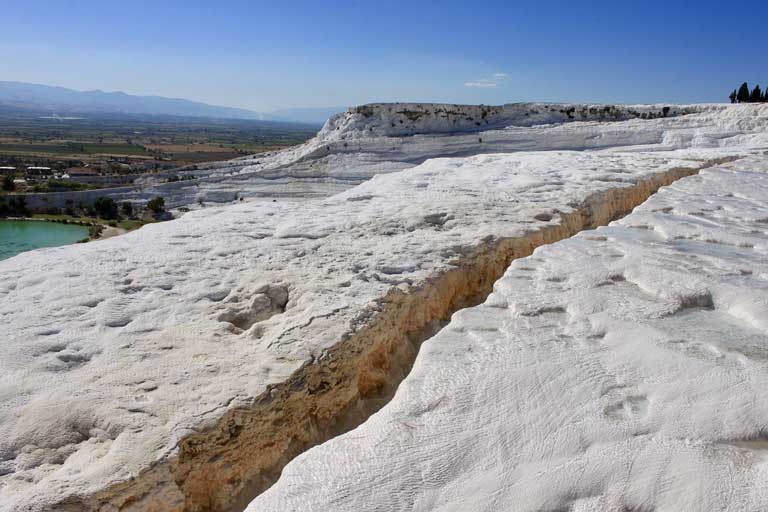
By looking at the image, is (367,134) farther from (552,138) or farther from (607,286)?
(607,286)

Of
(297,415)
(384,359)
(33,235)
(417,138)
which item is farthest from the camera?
(33,235)

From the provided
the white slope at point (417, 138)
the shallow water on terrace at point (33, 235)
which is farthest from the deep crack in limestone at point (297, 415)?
the shallow water on terrace at point (33, 235)

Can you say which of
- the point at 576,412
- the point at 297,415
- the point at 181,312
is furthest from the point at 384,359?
the point at 576,412

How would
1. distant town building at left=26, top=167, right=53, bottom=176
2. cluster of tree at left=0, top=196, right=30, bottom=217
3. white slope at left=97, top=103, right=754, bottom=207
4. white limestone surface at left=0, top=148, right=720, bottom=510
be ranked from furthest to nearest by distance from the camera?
distant town building at left=26, top=167, right=53, bottom=176 < cluster of tree at left=0, top=196, right=30, bottom=217 < white slope at left=97, top=103, right=754, bottom=207 < white limestone surface at left=0, top=148, right=720, bottom=510

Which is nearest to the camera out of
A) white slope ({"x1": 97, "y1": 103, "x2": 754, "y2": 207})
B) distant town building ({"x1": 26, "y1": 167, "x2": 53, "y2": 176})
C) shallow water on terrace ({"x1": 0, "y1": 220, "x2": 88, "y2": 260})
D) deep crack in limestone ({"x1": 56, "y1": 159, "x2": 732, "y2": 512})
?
deep crack in limestone ({"x1": 56, "y1": 159, "x2": 732, "y2": 512})

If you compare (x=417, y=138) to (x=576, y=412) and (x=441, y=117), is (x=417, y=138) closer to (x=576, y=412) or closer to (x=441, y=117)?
(x=441, y=117)

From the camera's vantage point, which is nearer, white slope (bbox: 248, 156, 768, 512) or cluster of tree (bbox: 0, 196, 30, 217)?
white slope (bbox: 248, 156, 768, 512)

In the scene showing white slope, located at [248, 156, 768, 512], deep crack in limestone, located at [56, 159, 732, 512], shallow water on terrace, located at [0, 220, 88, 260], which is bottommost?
shallow water on terrace, located at [0, 220, 88, 260]

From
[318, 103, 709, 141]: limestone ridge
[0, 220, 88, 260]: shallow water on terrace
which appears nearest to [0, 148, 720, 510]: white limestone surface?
[318, 103, 709, 141]: limestone ridge

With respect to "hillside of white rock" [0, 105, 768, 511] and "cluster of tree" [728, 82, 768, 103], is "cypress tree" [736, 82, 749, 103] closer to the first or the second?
"cluster of tree" [728, 82, 768, 103]

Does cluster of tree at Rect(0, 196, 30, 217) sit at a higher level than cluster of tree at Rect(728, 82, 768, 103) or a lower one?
lower
